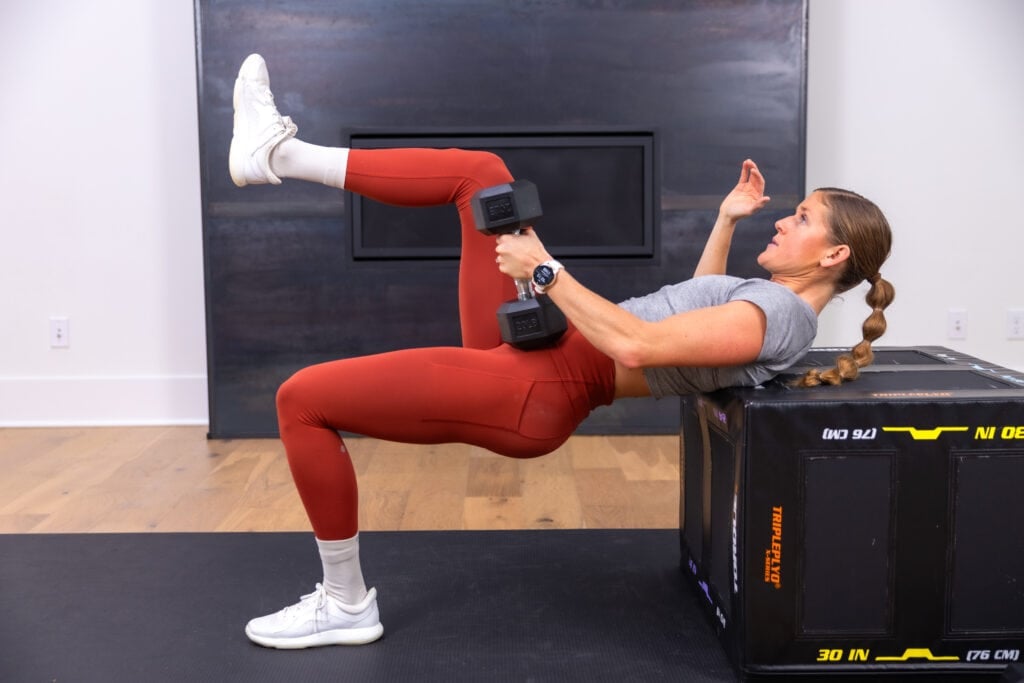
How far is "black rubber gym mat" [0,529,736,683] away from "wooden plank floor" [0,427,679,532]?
15 centimetres

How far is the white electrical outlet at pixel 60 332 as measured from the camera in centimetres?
416

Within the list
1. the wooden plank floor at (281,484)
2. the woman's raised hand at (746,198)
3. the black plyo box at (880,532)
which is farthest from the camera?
the wooden plank floor at (281,484)

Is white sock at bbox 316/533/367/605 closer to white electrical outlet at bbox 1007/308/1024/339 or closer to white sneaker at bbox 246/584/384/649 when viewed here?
white sneaker at bbox 246/584/384/649

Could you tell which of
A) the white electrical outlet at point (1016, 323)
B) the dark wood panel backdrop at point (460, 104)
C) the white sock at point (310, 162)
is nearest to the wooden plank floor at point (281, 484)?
the dark wood panel backdrop at point (460, 104)

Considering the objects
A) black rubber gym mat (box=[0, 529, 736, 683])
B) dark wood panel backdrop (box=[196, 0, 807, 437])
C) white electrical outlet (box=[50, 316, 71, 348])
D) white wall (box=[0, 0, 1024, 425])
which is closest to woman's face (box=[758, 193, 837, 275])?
black rubber gym mat (box=[0, 529, 736, 683])

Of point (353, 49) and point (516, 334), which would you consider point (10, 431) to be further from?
point (516, 334)

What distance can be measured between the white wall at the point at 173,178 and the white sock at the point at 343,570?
2.37 metres

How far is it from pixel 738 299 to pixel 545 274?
1.17ft

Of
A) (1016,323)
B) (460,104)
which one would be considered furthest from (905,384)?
(1016,323)

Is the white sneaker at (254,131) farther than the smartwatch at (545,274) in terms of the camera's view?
Yes

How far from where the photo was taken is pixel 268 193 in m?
3.87

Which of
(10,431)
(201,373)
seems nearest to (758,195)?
(201,373)

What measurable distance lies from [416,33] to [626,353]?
2.37 meters

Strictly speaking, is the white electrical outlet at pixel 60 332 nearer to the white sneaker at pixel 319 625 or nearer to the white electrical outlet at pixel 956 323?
the white sneaker at pixel 319 625
